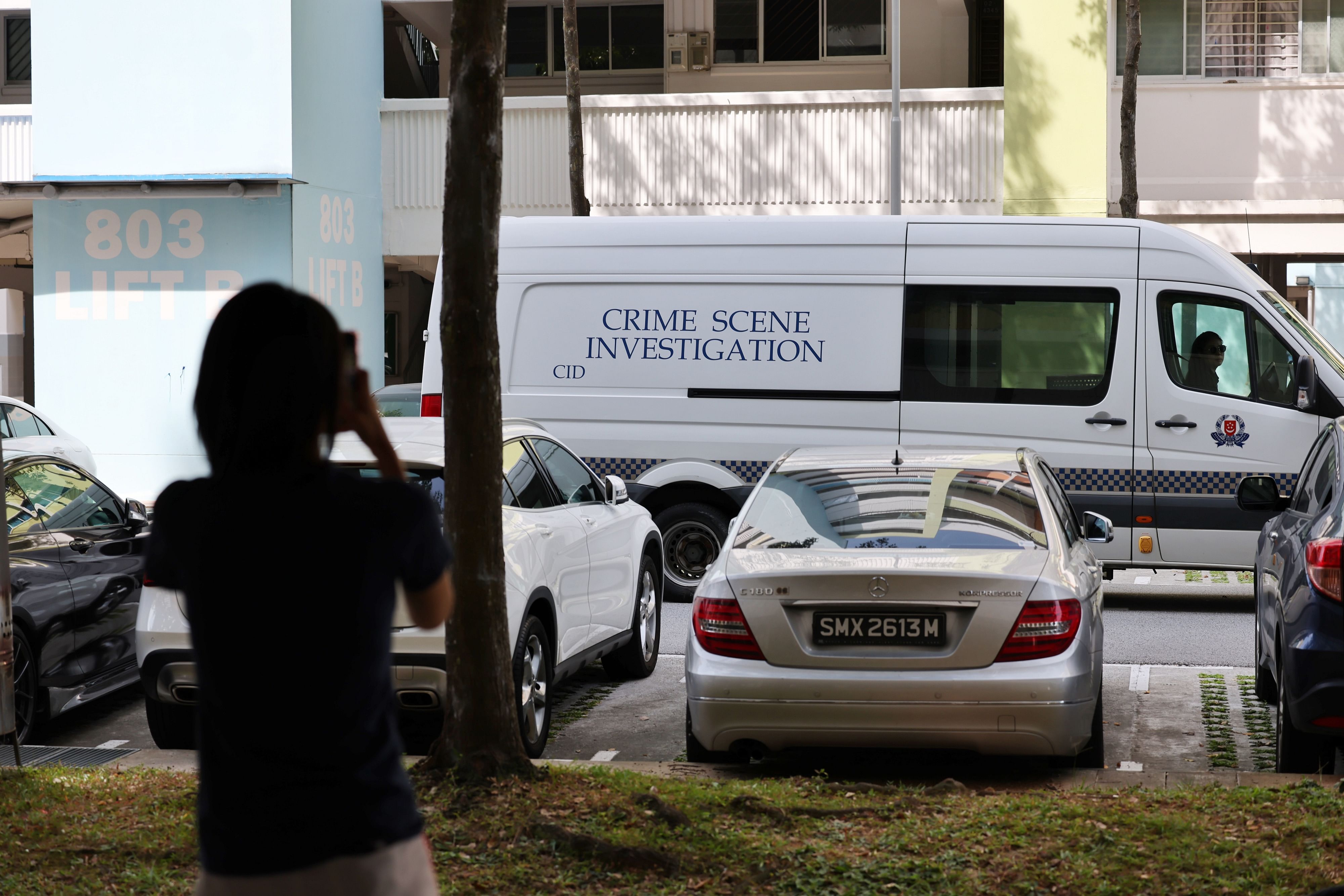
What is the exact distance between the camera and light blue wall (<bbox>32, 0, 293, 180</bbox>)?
19203mm

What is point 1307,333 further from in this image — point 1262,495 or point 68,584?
point 68,584

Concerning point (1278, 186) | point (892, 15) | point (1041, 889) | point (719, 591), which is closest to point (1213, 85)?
point (1278, 186)

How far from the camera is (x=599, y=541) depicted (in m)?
8.04

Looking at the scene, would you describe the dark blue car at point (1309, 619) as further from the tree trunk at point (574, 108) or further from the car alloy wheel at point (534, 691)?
the tree trunk at point (574, 108)

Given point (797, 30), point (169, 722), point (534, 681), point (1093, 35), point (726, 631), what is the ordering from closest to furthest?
1. point (726, 631)
2. point (169, 722)
3. point (534, 681)
4. point (1093, 35)
5. point (797, 30)

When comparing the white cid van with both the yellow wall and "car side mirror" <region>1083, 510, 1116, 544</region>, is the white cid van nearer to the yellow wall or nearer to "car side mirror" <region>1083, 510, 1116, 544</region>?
"car side mirror" <region>1083, 510, 1116, 544</region>

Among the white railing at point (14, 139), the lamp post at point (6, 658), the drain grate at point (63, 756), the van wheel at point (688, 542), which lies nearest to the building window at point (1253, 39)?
the van wheel at point (688, 542)

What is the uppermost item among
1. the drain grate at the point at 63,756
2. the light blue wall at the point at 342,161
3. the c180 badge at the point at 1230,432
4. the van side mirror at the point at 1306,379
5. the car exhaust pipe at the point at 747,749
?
the light blue wall at the point at 342,161

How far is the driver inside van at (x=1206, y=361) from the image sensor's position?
10883 mm

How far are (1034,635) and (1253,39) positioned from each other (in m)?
17.1

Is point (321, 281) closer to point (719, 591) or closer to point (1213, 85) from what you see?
point (1213, 85)

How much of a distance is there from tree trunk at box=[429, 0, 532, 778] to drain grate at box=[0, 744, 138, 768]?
188 centimetres

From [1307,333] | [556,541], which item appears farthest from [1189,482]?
[556,541]

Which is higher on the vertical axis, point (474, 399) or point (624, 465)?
point (474, 399)
